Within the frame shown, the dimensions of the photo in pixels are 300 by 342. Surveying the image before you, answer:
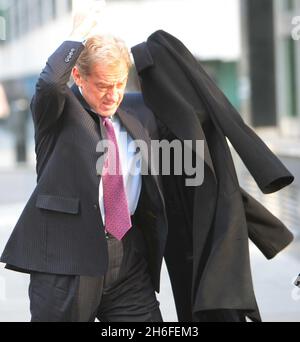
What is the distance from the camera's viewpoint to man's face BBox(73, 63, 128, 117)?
2.64 metres

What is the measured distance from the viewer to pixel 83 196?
101 inches

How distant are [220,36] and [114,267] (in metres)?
21.4

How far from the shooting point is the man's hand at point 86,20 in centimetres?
261

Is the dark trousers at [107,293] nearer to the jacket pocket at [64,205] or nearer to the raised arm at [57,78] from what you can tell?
the jacket pocket at [64,205]

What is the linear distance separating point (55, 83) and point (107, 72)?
8.0 inches

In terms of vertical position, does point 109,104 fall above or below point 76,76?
below

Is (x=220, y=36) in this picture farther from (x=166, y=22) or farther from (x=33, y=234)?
(x=33, y=234)

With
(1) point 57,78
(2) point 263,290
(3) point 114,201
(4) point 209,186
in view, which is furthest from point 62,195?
(2) point 263,290

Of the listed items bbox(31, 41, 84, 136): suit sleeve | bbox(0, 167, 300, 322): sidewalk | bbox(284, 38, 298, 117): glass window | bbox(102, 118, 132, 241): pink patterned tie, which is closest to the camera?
bbox(31, 41, 84, 136): suit sleeve

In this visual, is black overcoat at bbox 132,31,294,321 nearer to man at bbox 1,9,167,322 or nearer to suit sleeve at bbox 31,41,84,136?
man at bbox 1,9,167,322

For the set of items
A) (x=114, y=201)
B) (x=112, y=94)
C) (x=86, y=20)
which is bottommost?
(x=114, y=201)

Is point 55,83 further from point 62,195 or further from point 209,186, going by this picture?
point 209,186

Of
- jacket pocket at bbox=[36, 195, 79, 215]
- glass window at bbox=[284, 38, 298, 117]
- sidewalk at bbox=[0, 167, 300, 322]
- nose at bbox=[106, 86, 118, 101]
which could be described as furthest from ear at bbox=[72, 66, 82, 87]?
glass window at bbox=[284, 38, 298, 117]
